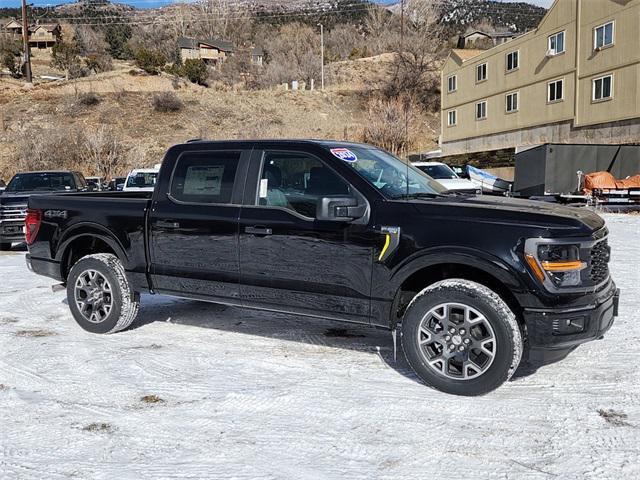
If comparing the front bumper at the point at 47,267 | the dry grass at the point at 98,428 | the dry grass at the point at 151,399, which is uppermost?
the front bumper at the point at 47,267

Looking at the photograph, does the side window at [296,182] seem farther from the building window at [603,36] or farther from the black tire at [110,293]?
the building window at [603,36]

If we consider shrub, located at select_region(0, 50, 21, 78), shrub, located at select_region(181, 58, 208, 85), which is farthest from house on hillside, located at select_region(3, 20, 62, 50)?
shrub, located at select_region(181, 58, 208, 85)

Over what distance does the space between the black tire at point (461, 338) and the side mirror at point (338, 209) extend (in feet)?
2.62

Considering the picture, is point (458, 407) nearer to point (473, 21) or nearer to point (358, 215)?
point (358, 215)

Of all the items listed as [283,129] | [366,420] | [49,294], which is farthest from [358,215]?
[283,129]

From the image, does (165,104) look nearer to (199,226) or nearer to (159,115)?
(159,115)

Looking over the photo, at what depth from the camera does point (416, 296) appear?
466cm

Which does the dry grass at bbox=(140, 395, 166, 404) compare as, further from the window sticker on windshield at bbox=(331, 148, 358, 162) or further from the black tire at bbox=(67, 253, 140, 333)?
the window sticker on windshield at bbox=(331, 148, 358, 162)

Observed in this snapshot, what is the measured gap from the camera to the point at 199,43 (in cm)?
9475

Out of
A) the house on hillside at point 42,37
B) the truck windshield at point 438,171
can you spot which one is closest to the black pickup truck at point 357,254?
the truck windshield at point 438,171

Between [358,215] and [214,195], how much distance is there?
1.56 metres

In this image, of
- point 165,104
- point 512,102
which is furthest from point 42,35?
point 512,102

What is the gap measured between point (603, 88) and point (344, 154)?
31.5 metres

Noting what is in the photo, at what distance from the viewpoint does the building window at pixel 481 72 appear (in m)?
42.5
